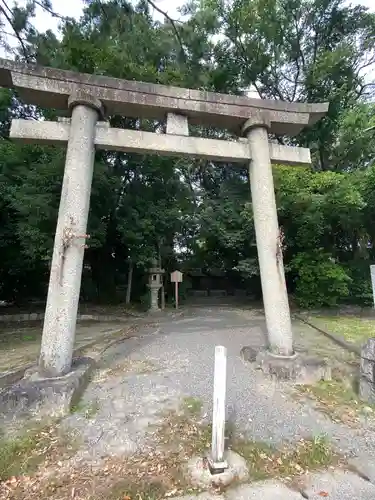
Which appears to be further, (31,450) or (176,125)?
(176,125)

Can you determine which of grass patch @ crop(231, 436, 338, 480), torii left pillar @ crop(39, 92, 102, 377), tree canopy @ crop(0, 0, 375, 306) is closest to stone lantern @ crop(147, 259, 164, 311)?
tree canopy @ crop(0, 0, 375, 306)

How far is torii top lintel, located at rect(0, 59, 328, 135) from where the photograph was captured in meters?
3.90

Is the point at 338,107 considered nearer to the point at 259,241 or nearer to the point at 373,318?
the point at 373,318

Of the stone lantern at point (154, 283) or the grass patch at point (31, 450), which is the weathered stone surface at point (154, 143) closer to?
the grass patch at point (31, 450)

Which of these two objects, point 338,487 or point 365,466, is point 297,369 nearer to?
point 365,466

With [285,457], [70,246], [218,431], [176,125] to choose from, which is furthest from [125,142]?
[285,457]

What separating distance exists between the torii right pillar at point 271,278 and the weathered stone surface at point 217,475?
70.0 inches

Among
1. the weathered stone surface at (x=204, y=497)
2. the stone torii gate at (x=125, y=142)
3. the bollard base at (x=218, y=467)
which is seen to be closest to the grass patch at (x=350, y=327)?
the stone torii gate at (x=125, y=142)

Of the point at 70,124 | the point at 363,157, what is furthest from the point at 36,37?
the point at 363,157

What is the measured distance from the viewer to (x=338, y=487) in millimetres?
2131

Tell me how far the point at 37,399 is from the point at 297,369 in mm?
3233

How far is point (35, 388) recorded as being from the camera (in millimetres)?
3160

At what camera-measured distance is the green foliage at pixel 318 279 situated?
32.8 feet

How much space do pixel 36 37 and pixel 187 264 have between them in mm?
12672
